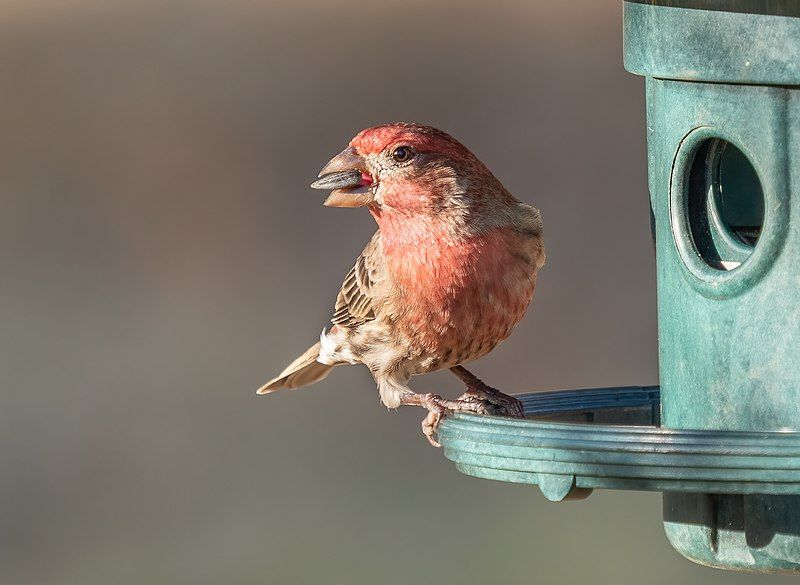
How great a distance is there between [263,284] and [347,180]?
25.7ft

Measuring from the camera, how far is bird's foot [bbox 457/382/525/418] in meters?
5.17

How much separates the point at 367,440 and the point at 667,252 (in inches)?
262

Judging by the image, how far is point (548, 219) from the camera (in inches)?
517

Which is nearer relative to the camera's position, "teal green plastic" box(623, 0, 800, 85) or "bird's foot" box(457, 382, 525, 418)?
"teal green plastic" box(623, 0, 800, 85)

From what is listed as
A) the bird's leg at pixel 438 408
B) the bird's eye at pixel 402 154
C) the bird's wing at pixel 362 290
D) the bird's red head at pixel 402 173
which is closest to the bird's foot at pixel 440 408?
the bird's leg at pixel 438 408

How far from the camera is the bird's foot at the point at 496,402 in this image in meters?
5.17

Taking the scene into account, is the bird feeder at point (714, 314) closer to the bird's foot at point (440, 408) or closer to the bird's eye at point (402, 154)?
the bird's foot at point (440, 408)

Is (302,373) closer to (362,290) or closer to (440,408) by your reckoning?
(362,290)

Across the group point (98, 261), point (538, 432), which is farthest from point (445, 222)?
point (98, 261)

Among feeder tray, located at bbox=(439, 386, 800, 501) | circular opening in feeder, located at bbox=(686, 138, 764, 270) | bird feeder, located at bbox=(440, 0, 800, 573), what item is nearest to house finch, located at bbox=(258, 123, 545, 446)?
bird feeder, located at bbox=(440, 0, 800, 573)

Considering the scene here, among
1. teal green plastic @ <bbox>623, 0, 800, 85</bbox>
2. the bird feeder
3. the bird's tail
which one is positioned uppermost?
teal green plastic @ <bbox>623, 0, 800, 85</bbox>

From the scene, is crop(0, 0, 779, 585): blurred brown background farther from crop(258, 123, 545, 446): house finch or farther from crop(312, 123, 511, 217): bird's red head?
crop(312, 123, 511, 217): bird's red head

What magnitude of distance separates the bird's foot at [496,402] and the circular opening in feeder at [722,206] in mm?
828

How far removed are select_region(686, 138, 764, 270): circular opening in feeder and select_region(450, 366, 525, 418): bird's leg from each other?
2.72ft
